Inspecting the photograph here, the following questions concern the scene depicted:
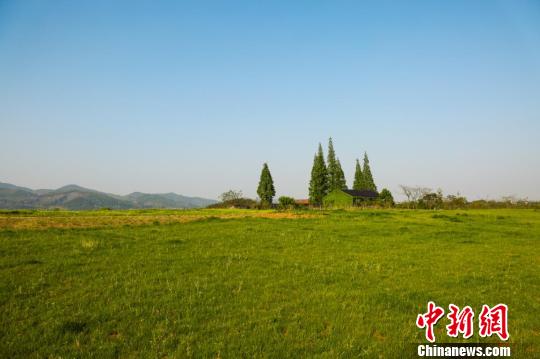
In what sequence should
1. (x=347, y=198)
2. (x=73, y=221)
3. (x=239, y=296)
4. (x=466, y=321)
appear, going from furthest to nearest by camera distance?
(x=347, y=198) < (x=73, y=221) < (x=239, y=296) < (x=466, y=321)

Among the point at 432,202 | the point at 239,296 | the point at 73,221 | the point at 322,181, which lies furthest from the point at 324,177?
the point at 239,296

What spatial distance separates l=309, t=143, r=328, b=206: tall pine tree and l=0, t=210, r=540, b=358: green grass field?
88.7 meters

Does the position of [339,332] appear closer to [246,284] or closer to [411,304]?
[411,304]

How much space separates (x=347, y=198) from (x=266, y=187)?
1298 inches

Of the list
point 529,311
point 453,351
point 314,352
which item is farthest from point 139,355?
point 529,311

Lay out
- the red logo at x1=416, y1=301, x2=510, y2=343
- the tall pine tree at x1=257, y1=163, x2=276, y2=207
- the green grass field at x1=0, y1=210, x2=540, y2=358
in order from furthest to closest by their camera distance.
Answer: the tall pine tree at x1=257, y1=163, x2=276, y2=207, the red logo at x1=416, y1=301, x2=510, y2=343, the green grass field at x1=0, y1=210, x2=540, y2=358

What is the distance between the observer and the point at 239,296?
943cm

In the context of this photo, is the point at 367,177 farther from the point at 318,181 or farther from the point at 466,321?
the point at 466,321

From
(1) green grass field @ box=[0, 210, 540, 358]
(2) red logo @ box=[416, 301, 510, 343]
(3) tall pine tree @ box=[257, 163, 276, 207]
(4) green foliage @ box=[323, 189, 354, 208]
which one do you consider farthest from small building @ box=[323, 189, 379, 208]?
(2) red logo @ box=[416, 301, 510, 343]

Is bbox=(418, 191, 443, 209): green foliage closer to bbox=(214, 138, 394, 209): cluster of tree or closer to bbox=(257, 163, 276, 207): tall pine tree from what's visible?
bbox=(214, 138, 394, 209): cluster of tree

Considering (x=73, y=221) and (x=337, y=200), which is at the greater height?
(x=337, y=200)

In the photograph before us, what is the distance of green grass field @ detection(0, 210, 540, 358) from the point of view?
6.63 metres

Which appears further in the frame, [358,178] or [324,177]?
[358,178]

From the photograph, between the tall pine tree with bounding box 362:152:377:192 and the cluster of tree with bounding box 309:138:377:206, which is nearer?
the cluster of tree with bounding box 309:138:377:206
